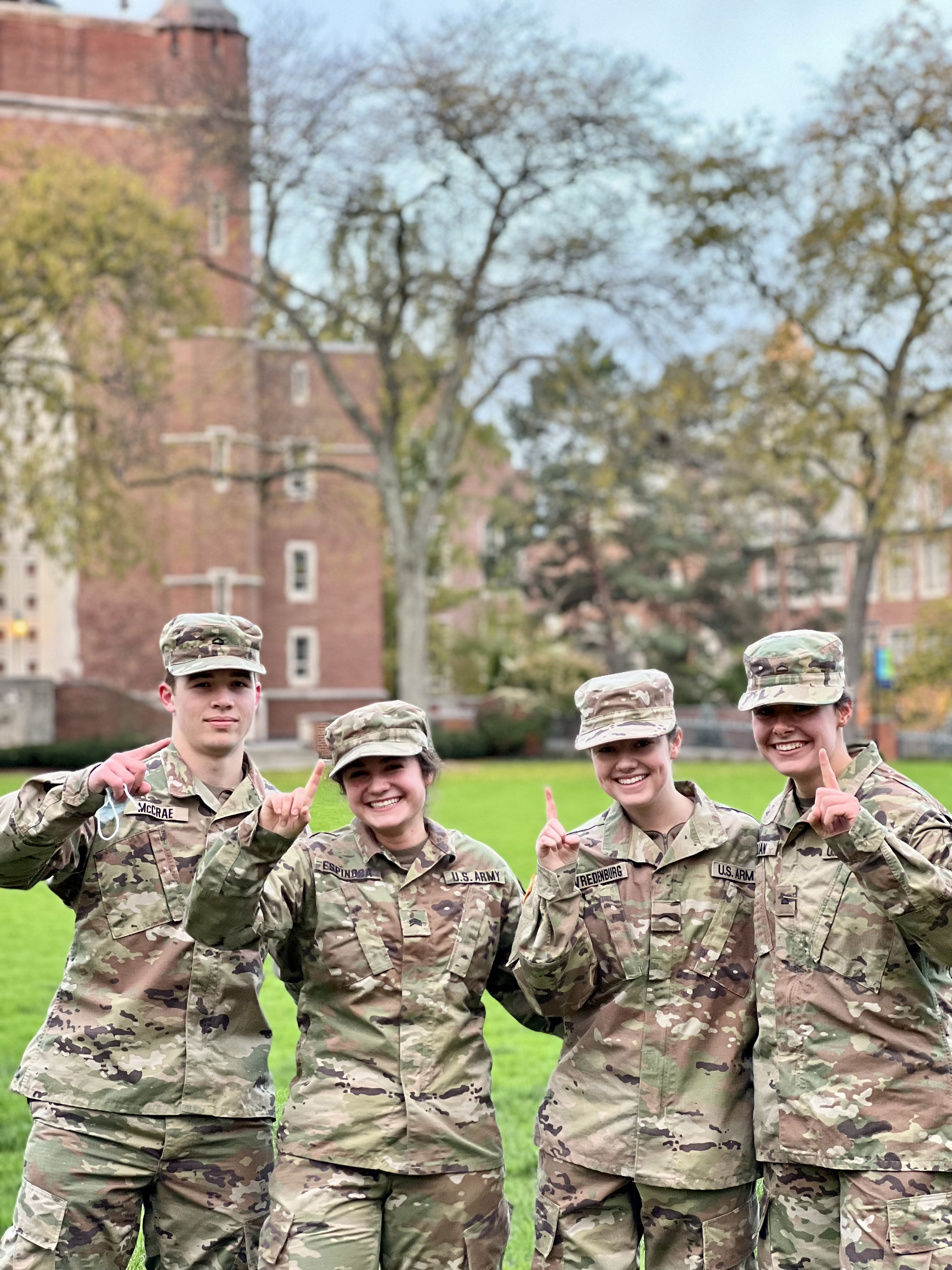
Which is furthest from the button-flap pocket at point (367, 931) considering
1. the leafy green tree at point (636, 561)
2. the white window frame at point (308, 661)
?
the white window frame at point (308, 661)

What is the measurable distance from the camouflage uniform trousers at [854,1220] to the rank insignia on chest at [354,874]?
4.88ft

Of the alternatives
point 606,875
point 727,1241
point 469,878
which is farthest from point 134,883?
point 727,1241

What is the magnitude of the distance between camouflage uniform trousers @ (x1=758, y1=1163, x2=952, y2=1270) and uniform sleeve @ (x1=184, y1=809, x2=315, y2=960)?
1.64 m

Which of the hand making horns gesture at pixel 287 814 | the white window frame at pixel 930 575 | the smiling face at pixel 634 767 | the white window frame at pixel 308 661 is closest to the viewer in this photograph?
the hand making horns gesture at pixel 287 814

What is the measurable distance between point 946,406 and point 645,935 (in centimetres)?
2736

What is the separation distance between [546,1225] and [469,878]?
3.57 ft

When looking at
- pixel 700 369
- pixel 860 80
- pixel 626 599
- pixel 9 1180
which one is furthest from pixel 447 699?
pixel 9 1180

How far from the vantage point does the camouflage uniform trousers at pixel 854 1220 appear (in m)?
4.14

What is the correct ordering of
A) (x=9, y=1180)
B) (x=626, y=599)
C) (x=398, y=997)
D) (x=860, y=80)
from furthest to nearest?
(x=626, y=599)
(x=860, y=80)
(x=9, y=1180)
(x=398, y=997)

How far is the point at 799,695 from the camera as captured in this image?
14.9 feet

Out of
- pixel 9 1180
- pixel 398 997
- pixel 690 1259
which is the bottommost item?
pixel 9 1180

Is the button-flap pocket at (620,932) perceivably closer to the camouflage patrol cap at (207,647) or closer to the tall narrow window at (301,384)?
the camouflage patrol cap at (207,647)

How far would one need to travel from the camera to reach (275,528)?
4950cm

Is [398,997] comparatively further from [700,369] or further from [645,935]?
[700,369]
